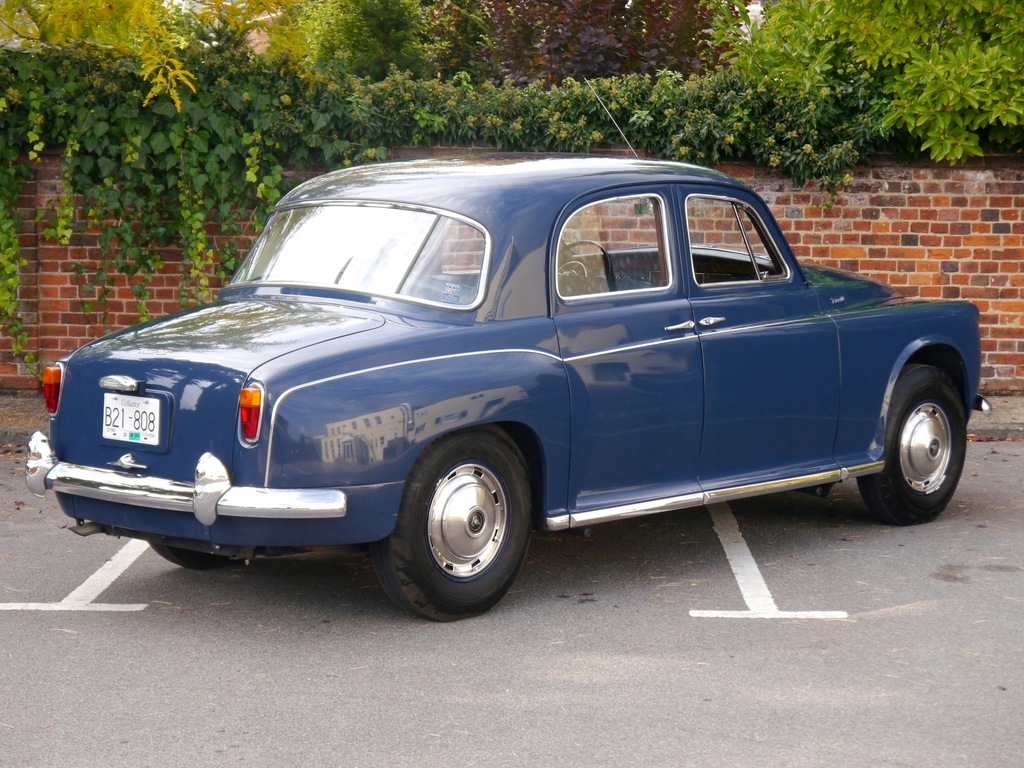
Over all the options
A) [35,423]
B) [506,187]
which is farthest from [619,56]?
[506,187]

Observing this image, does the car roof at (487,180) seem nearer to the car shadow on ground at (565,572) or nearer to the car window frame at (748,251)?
the car window frame at (748,251)

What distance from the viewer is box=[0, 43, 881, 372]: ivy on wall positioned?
1126 centimetres

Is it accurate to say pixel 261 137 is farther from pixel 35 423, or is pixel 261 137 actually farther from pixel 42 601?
pixel 42 601

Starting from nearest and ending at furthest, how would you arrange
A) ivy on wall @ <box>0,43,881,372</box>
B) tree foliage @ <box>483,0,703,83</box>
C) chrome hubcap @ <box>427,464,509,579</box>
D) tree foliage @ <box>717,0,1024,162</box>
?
chrome hubcap @ <box>427,464,509,579</box> < tree foliage @ <box>717,0,1024,162</box> < ivy on wall @ <box>0,43,881,372</box> < tree foliage @ <box>483,0,703,83</box>

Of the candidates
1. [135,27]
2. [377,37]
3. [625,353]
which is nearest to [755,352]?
[625,353]

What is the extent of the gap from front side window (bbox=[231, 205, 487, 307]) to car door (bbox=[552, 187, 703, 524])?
16.4 inches

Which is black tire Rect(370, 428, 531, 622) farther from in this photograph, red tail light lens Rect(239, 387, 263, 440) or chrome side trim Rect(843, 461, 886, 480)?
chrome side trim Rect(843, 461, 886, 480)

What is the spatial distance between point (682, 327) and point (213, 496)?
7.60ft

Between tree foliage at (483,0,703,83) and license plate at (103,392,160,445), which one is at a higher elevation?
tree foliage at (483,0,703,83)

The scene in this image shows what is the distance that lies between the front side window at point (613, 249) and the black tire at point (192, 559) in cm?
209

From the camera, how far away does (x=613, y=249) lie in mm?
6652

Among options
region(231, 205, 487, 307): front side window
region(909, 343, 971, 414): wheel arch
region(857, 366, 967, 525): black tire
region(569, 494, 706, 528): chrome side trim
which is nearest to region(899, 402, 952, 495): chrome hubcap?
region(857, 366, 967, 525): black tire

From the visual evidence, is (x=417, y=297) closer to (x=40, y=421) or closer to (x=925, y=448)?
(x=925, y=448)

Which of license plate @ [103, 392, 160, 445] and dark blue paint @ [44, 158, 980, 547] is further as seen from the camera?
license plate @ [103, 392, 160, 445]
